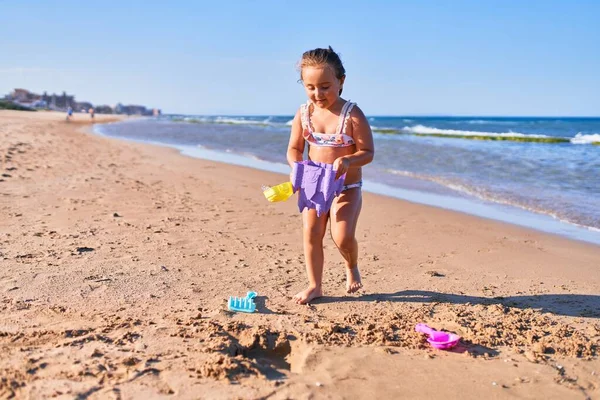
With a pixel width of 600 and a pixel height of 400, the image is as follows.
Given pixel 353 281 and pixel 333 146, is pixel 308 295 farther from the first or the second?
pixel 333 146

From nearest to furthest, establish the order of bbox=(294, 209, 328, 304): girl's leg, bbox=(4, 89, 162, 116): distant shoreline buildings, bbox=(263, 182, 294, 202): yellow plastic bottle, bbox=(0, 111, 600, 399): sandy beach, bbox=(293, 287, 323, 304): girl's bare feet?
bbox=(0, 111, 600, 399): sandy beach → bbox=(263, 182, 294, 202): yellow plastic bottle → bbox=(293, 287, 323, 304): girl's bare feet → bbox=(294, 209, 328, 304): girl's leg → bbox=(4, 89, 162, 116): distant shoreline buildings

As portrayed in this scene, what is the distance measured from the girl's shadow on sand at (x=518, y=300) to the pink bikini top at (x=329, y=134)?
3.37 ft

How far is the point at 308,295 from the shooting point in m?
3.65

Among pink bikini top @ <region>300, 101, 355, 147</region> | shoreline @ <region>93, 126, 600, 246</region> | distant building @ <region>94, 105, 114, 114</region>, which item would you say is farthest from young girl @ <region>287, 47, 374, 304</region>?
distant building @ <region>94, 105, 114, 114</region>

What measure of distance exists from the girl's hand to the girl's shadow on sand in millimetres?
867

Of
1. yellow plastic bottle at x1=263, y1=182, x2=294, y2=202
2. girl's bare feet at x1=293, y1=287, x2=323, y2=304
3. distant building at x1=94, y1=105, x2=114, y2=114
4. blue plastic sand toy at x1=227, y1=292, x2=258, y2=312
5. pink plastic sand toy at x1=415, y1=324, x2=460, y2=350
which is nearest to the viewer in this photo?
pink plastic sand toy at x1=415, y1=324, x2=460, y2=350

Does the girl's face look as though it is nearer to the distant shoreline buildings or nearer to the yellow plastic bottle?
the yellow plastic bottle

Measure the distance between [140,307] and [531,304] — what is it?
2.53 metres

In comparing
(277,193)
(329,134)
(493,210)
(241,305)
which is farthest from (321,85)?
(493,210)

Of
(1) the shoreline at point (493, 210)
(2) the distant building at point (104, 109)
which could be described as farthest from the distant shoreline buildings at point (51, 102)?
(1) the shoreline at point (493, 210)

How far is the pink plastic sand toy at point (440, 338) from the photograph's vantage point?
293cm

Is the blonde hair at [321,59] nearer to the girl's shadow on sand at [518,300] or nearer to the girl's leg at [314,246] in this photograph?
the girl's leg at [314,246]

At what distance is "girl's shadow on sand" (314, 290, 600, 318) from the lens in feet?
12.1

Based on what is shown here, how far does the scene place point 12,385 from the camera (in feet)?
7.41
